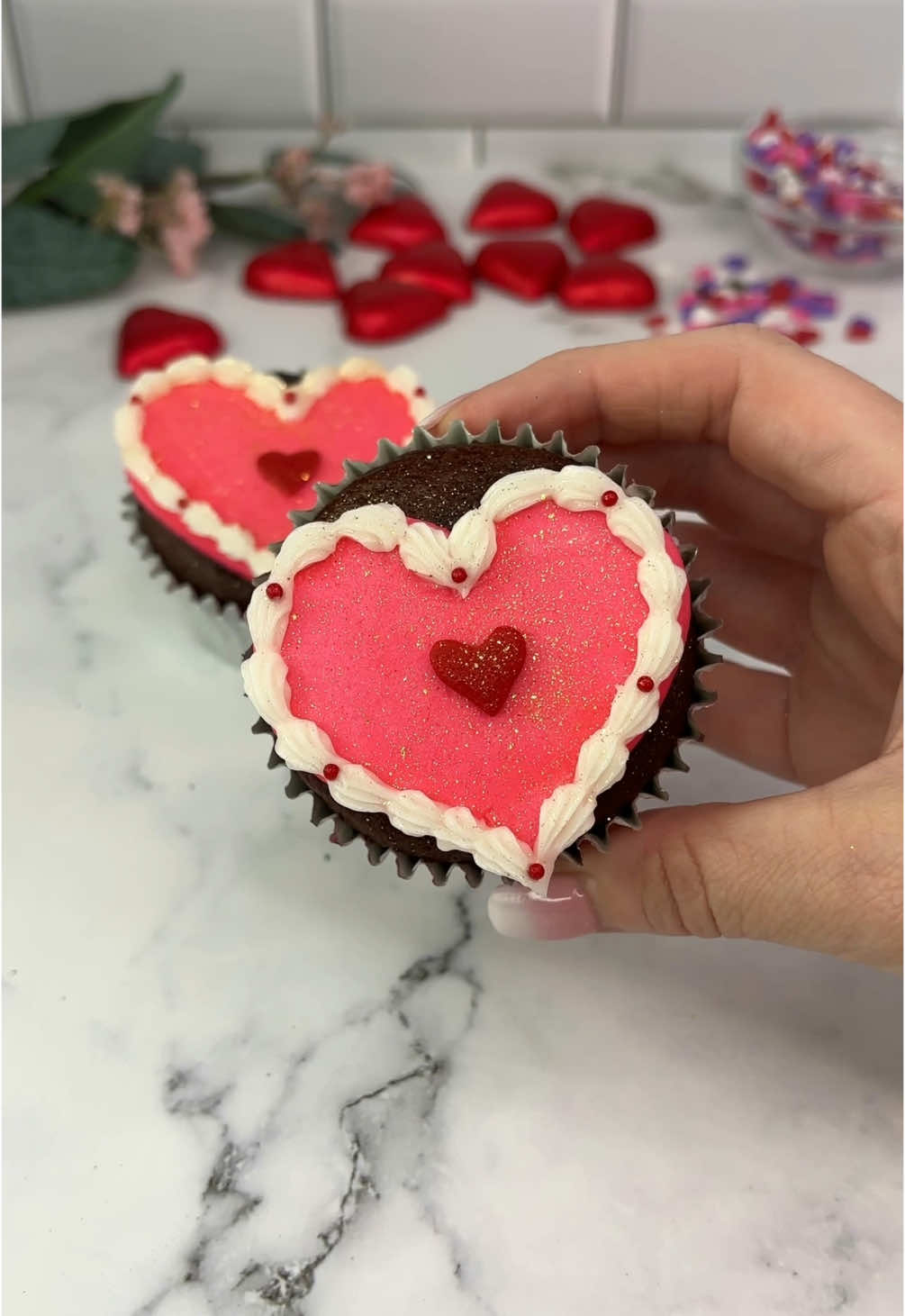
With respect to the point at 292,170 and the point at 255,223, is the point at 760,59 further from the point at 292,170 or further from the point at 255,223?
the point at 255,223

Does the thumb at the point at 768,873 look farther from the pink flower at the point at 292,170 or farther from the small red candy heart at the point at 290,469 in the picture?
the pink flower at the point at 292,170

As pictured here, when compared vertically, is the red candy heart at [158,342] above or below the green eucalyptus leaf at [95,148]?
below

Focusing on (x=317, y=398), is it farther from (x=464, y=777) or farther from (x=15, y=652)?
(x=464, y=777)

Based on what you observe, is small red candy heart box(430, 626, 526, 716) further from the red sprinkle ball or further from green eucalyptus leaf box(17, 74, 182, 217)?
green eucalyptus leaf box(17, 74, 182, 217)

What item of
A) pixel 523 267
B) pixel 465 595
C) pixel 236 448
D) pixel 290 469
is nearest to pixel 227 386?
pixel 236 448

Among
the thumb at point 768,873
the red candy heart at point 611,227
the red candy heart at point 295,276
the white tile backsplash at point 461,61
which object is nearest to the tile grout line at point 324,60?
the white tile backsplash at point 461,61

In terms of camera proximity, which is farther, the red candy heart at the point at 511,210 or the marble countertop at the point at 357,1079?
the red candy heart at the point at 511,210

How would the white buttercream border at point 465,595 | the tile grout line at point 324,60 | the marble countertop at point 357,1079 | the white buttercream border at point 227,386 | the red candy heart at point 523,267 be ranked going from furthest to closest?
the tile grout line at point 324,60
the red candy heart at point 523,267
the white buttercream border at point 227,386
the marble countertop at point 357,1079
the white buttercream border at point 465,595

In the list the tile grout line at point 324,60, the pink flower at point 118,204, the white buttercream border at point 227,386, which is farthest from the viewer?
the tile grout line at point 324,60
